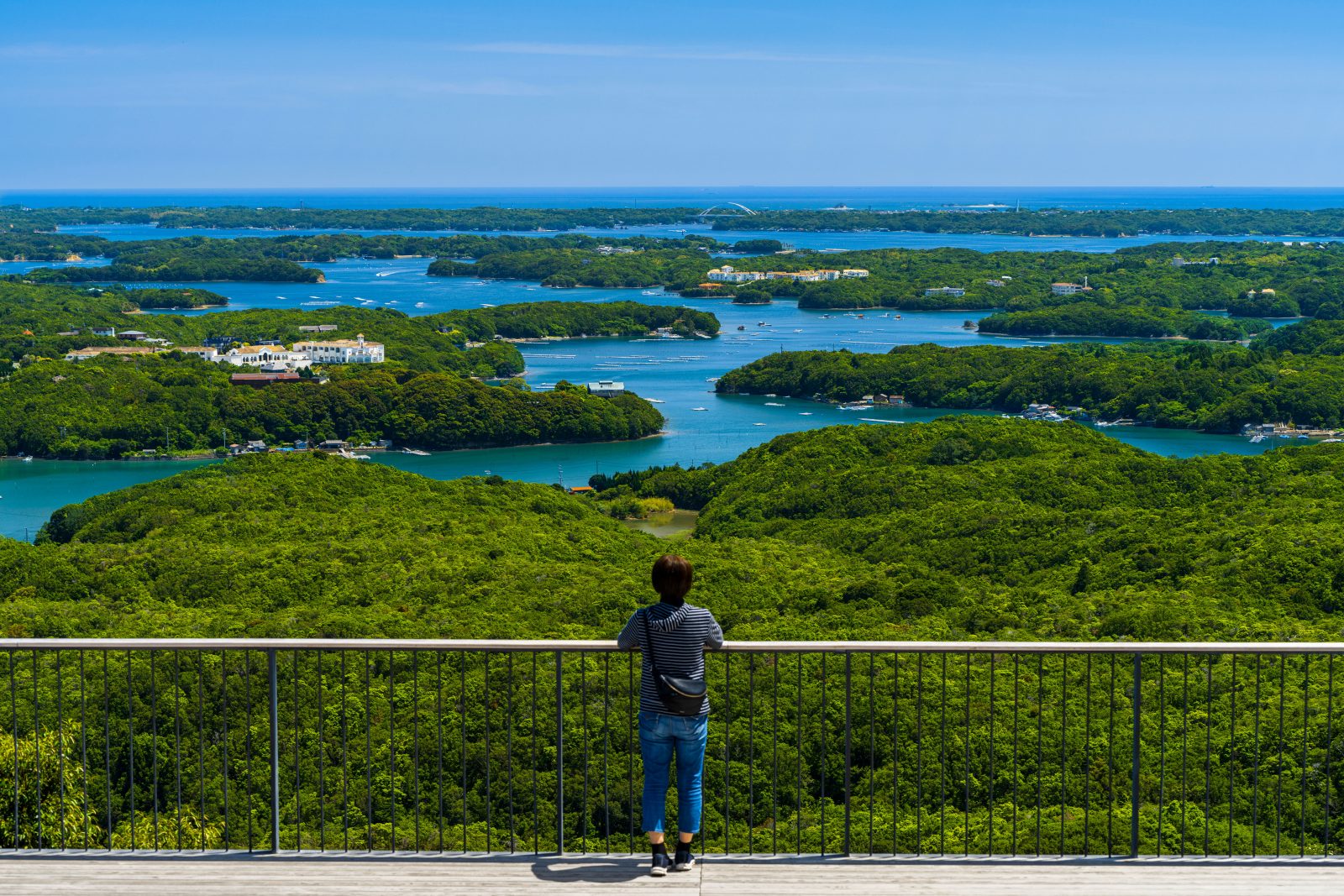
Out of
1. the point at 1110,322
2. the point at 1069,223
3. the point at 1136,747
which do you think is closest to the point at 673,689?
the point at 1136,747

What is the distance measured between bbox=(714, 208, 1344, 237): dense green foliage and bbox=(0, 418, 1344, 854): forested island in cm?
Result: 12642

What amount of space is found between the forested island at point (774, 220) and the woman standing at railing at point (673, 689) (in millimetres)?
155854

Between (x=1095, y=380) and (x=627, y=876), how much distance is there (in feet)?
184

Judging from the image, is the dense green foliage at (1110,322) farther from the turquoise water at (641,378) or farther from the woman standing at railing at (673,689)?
the woman standing at railing at (673,689)

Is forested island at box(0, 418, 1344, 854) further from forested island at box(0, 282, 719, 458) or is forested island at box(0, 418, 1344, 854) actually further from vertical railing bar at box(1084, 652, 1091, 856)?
forested island at box(0, 282, 719, 458)

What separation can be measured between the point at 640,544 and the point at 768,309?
74.6 metres

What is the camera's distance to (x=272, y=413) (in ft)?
174

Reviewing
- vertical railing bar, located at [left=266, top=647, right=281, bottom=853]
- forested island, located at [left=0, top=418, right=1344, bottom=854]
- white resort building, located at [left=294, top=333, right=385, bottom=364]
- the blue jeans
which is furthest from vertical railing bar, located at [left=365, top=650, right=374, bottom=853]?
white resort building, located at [left=294, top=333, right=385, bottom=364]

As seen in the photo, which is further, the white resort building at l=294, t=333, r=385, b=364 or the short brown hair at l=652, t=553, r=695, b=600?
the white resort building at l=294, t=333, r=385, b=364

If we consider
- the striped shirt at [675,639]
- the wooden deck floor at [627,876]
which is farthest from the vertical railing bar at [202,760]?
the striped shirt at [675,639]

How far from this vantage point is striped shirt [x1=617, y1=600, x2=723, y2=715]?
3605mm

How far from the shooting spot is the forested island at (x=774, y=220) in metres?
156

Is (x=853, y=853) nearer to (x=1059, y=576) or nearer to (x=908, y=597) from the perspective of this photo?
(x=908, y=597)

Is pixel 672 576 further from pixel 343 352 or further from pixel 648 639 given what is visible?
pixel 343 352
